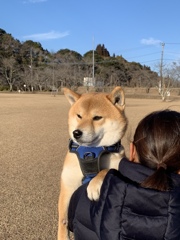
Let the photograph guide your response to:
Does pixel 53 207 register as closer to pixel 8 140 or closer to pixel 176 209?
pixel 176 209

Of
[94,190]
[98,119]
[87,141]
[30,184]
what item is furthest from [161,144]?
[30,184]

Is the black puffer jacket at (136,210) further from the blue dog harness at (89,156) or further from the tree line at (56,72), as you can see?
the tree line at (56,72)

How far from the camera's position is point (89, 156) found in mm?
2057

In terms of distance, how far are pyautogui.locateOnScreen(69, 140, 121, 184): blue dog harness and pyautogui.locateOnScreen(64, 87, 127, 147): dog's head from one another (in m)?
0.05

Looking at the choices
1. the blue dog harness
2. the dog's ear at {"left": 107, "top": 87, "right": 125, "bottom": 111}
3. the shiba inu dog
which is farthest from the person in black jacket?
the dog's ear at {"left": 107, "top": 87, "right": 125, "bottom": 111}

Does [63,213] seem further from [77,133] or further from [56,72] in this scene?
[56,72]

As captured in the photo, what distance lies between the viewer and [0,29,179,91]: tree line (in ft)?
166

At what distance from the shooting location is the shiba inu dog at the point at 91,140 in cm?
210

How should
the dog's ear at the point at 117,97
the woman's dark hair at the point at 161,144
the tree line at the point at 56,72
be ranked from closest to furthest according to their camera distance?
the woman's dark hair at the point at 161,144 → the dog's ear at the point at 117,97 → the tree line at the point at 56,72

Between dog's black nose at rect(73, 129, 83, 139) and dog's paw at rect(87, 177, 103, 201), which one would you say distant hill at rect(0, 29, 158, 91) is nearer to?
dog's black nose at rect(73, 129, 83, 139)

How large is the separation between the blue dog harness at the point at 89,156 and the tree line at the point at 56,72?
42656 millimetres

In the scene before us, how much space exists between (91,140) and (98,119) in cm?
20

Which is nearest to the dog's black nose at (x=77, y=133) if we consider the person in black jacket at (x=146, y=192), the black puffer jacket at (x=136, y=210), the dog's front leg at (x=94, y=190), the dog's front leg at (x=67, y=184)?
the dog's front leg at (x=67, y=184)

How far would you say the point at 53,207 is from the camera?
3555 millimetres
